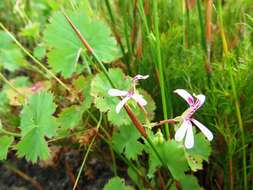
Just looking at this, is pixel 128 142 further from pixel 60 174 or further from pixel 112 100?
pixel 60 174

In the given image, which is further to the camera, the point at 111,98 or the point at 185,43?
the point at 185,43

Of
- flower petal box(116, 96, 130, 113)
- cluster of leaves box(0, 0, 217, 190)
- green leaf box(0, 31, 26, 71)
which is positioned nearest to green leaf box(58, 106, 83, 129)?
cluster of leaves box(0, 0, 217, 190)

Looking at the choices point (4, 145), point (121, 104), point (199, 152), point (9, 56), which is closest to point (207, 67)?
point (199, 152)

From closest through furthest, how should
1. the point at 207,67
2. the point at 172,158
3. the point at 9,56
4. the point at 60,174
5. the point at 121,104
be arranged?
the point at 121,104 < the point at 172,158 < the point at 207,67 < the point at 60,174 < the point at 9,56

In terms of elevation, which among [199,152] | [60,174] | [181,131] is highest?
[181,131]

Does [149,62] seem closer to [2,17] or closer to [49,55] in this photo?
[49,55]

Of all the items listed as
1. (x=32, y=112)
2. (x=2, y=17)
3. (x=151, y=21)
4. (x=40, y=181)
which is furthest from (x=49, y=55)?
(x=2, y=17)
